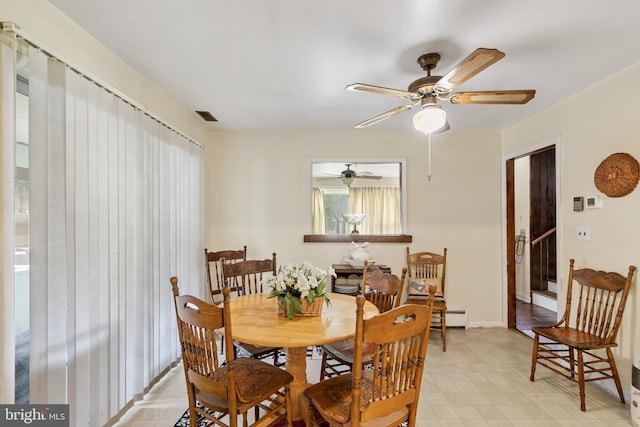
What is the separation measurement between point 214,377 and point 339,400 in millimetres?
643

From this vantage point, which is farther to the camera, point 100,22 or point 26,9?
point 100,22

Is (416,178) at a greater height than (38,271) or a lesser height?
greater

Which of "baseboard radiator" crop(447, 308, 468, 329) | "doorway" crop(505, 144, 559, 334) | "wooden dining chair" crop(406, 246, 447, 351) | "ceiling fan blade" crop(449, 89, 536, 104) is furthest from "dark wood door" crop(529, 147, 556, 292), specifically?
"ceiling fan blade" crop(449, 89, 536, 104)

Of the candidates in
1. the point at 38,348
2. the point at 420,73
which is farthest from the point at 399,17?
the point at 38,348

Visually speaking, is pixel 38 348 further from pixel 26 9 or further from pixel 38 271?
pixel 26 9

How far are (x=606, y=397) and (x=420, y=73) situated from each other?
2960mm

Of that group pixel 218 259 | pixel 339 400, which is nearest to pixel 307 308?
pixel 339 400

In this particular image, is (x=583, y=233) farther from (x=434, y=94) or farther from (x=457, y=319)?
(x=434, y=94)

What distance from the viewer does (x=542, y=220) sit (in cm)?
479

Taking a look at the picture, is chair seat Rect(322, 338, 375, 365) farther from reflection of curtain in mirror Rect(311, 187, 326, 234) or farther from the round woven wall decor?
the round woven wall decor

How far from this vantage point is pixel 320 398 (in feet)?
4.82

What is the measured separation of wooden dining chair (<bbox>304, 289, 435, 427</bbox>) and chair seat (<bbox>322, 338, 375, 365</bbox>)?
39cm

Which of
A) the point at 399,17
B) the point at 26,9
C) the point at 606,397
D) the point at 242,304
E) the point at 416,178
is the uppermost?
the point at 399,17

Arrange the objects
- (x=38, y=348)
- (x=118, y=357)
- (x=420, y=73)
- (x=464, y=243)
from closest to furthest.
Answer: (x=38, y=348)
(x=118, y=357)
(x=420, y=73)
(x=464, y=243)
